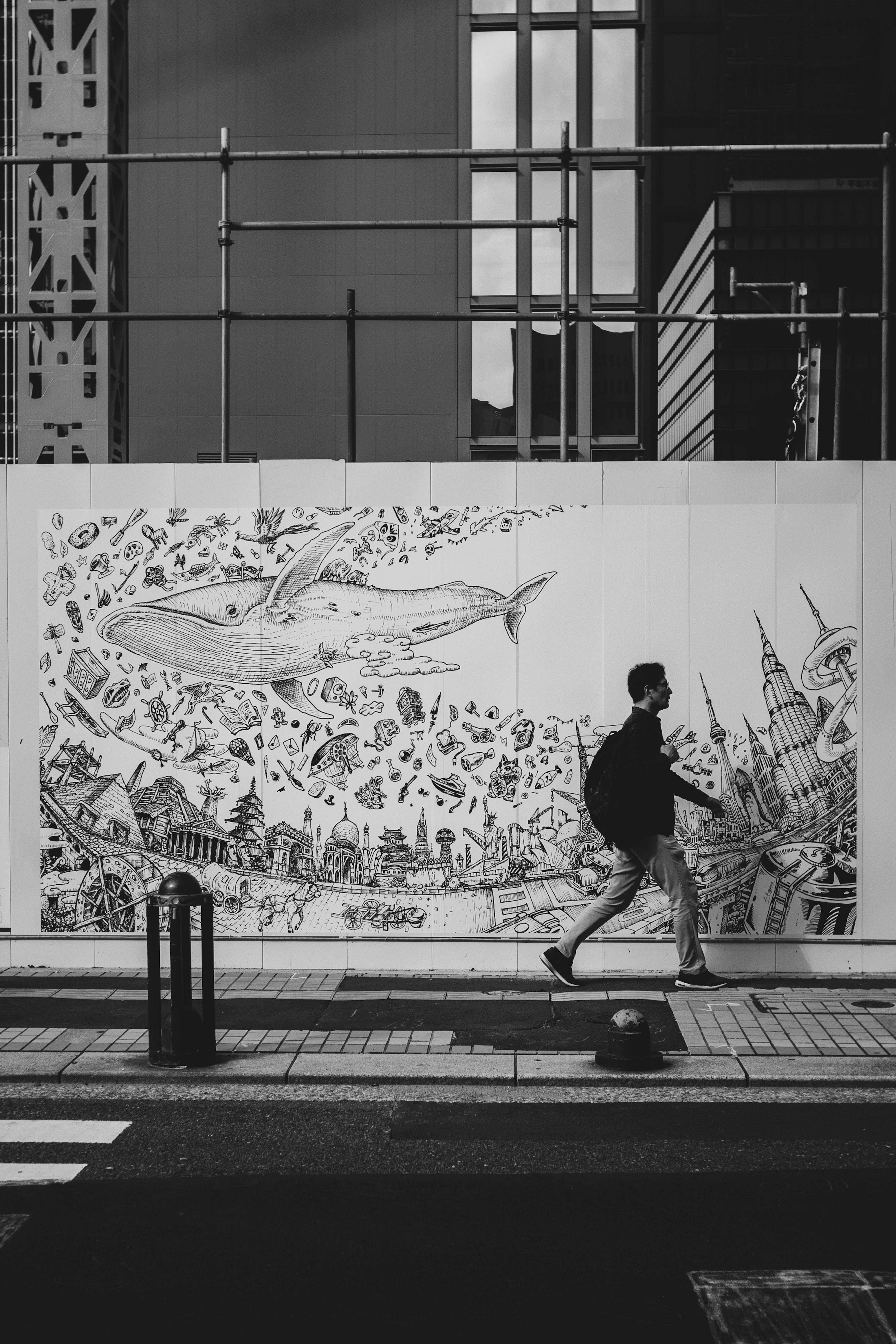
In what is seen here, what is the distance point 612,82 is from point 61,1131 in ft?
107

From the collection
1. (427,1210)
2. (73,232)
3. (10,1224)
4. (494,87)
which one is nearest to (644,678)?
(427,1210)

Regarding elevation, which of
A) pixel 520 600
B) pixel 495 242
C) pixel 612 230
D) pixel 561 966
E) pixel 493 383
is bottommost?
pixel 561 966

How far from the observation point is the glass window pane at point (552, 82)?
33.2 meters

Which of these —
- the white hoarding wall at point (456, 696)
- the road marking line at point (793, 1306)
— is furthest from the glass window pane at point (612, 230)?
the road marking line at point (793, 1306)

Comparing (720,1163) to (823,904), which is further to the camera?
(823,904)

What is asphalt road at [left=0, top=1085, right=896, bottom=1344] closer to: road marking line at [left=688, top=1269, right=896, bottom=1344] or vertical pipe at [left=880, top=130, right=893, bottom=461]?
road marking line at [left=688, top=1269, right=896, bottom=1344]

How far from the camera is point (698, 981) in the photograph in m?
8.41

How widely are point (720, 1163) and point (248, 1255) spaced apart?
6.55ft

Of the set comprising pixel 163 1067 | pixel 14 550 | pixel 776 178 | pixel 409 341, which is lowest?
pixel 163 1067

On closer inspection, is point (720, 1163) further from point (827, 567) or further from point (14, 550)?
point (14, 550)

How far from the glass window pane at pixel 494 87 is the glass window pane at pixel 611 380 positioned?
514cm

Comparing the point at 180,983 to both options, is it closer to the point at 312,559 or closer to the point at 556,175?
the point at 312,559

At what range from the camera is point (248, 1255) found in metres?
4.63

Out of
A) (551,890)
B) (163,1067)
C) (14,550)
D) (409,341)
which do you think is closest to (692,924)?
(551,890)
